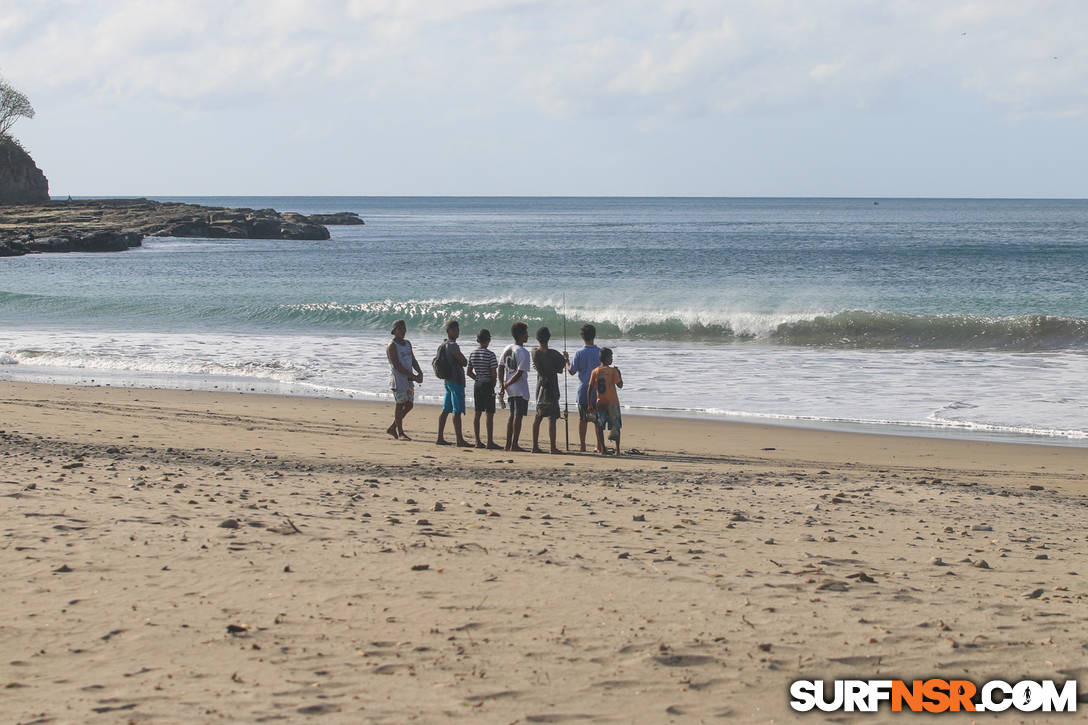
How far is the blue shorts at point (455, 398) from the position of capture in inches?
451

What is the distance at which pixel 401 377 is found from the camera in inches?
464

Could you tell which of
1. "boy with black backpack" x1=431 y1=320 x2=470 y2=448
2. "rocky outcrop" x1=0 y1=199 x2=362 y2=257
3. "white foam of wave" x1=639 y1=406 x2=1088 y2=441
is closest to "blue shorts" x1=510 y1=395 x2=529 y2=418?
"boy with black backpack" x1=431 y1=320 x2=470 y2=448

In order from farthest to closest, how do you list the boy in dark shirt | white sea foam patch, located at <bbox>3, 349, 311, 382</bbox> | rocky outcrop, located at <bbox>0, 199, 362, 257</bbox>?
rocky outcrop, located at <bbox>0, 199, 362, 257</bbox> → white sea foam patch, located at <bbox>3, 349, 311, 382</bbox> → the boy in dark shirt

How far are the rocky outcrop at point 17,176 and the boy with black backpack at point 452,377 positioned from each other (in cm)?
9055

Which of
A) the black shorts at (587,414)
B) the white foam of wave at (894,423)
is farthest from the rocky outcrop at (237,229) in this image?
the black shorts at (587,414)

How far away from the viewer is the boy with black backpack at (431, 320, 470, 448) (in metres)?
11.4

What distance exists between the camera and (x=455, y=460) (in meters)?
9.98

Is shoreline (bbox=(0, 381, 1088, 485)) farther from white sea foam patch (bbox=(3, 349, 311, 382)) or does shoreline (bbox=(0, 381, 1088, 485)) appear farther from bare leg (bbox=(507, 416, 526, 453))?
white sea foam patch (bbox=(3, 349, 311, 382))

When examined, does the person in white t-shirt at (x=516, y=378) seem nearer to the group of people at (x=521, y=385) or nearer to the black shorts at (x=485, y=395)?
the group of people at (x=521, y=385)

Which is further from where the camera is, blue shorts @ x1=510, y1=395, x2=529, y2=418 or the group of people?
blue shorts @ x1=510, y1=395, x2=529, y2=418

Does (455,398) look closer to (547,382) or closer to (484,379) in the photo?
(484,379)

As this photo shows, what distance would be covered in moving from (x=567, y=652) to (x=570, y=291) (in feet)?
104

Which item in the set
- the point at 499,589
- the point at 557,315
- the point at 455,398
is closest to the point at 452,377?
the point at 455,398

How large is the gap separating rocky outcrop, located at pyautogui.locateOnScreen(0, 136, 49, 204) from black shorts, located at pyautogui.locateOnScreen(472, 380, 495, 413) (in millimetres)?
90811
